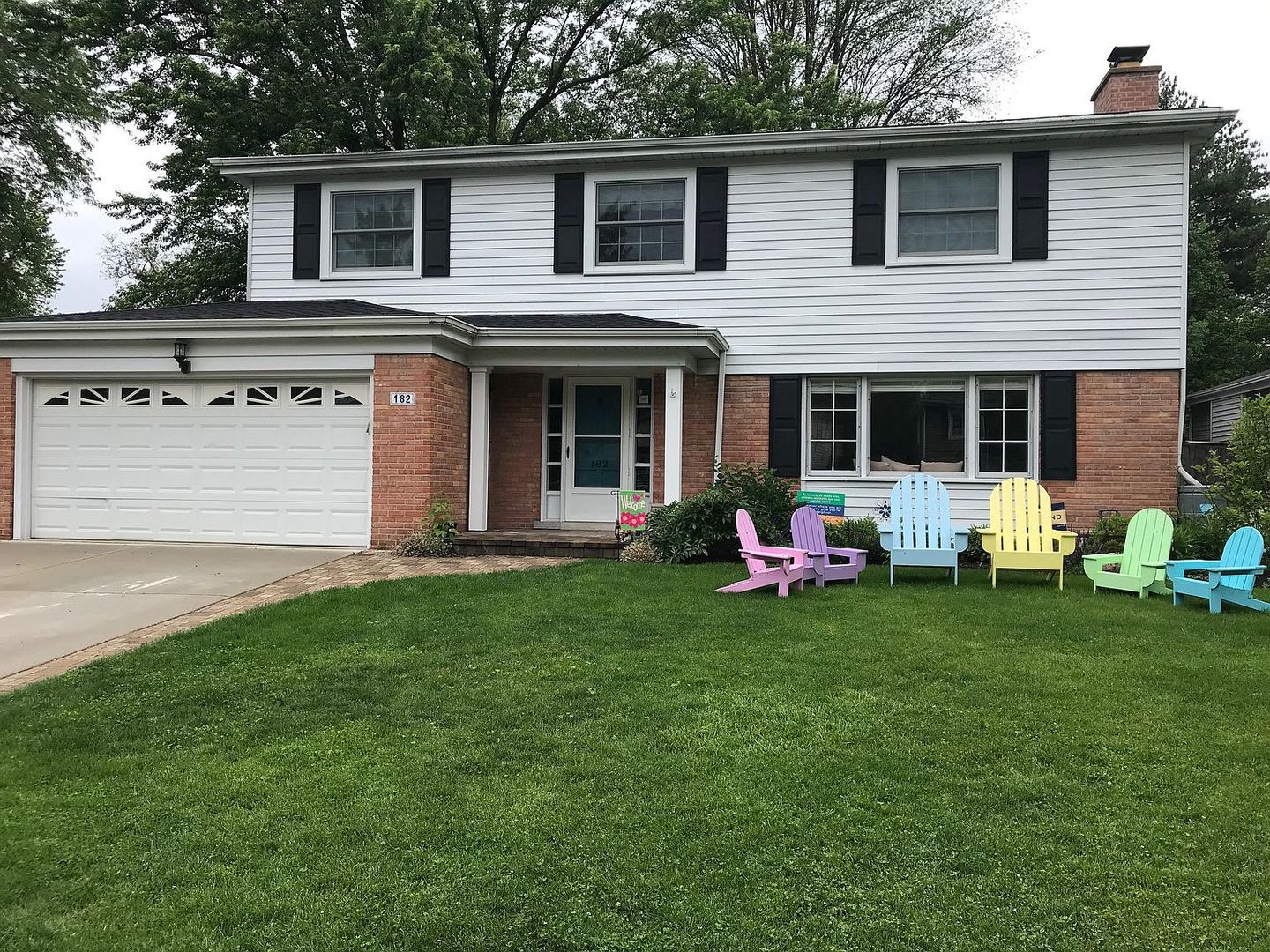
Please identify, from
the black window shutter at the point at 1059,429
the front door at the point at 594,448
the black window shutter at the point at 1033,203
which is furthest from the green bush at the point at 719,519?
the black window shutter at the point at 1033,203

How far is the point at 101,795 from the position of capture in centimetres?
344

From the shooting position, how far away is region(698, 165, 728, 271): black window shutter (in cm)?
1227

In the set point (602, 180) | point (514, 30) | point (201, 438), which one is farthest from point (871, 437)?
point (514, 30)

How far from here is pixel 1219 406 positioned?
20.2m

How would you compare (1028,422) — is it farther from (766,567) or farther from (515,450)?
(515,450)

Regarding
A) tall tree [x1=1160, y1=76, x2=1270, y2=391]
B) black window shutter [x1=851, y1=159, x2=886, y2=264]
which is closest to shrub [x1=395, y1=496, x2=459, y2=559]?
black window shutter [x1=851, y1=159, x2=886, y2=264]

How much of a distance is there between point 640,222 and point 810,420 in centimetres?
383

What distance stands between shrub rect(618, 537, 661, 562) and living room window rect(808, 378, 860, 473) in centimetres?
317

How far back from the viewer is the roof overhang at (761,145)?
11.0 m

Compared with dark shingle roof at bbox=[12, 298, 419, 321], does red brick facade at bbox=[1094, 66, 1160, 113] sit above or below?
above

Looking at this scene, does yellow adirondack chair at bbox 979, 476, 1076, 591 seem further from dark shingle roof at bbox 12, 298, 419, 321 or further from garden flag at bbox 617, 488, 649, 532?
dark shingle roof at bbox 12, 298, 419, 321

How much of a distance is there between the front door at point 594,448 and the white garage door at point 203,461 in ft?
9.92

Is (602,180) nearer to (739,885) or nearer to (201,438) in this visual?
(201,438)

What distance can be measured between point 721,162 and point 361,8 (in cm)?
1319
